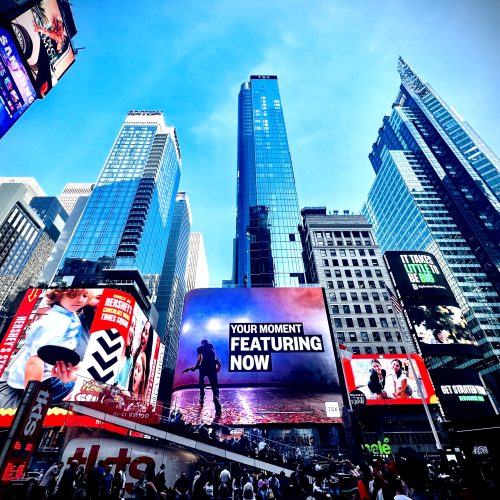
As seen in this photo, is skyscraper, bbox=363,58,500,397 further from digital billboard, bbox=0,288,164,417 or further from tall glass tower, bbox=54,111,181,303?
tall glass tower, bbox=54,111,181,303

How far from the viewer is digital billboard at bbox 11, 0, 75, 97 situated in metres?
25.8

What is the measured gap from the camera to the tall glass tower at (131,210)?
8812 cm

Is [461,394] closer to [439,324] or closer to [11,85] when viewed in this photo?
[439,324]

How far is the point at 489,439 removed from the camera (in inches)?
485

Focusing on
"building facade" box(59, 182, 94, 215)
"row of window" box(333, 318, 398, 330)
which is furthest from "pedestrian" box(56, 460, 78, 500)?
"building facade" box(59, 182, 94, 215)

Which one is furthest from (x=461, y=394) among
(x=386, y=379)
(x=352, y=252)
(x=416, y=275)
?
(x=352, y=252)

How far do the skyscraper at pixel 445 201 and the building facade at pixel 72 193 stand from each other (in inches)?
6370

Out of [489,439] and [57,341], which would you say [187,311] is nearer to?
[57,341]

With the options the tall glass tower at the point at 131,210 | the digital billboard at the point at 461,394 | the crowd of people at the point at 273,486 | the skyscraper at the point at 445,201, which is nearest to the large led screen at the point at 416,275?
the digital billboard at the point at 461,394

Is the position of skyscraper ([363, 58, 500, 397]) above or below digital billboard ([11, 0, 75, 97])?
above

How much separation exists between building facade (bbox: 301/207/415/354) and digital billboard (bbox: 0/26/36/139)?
55727 mm

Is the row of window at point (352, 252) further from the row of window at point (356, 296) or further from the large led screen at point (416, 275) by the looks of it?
the large led screen at point (416, 275)

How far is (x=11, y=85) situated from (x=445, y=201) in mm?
111536

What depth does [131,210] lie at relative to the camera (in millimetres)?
99812
